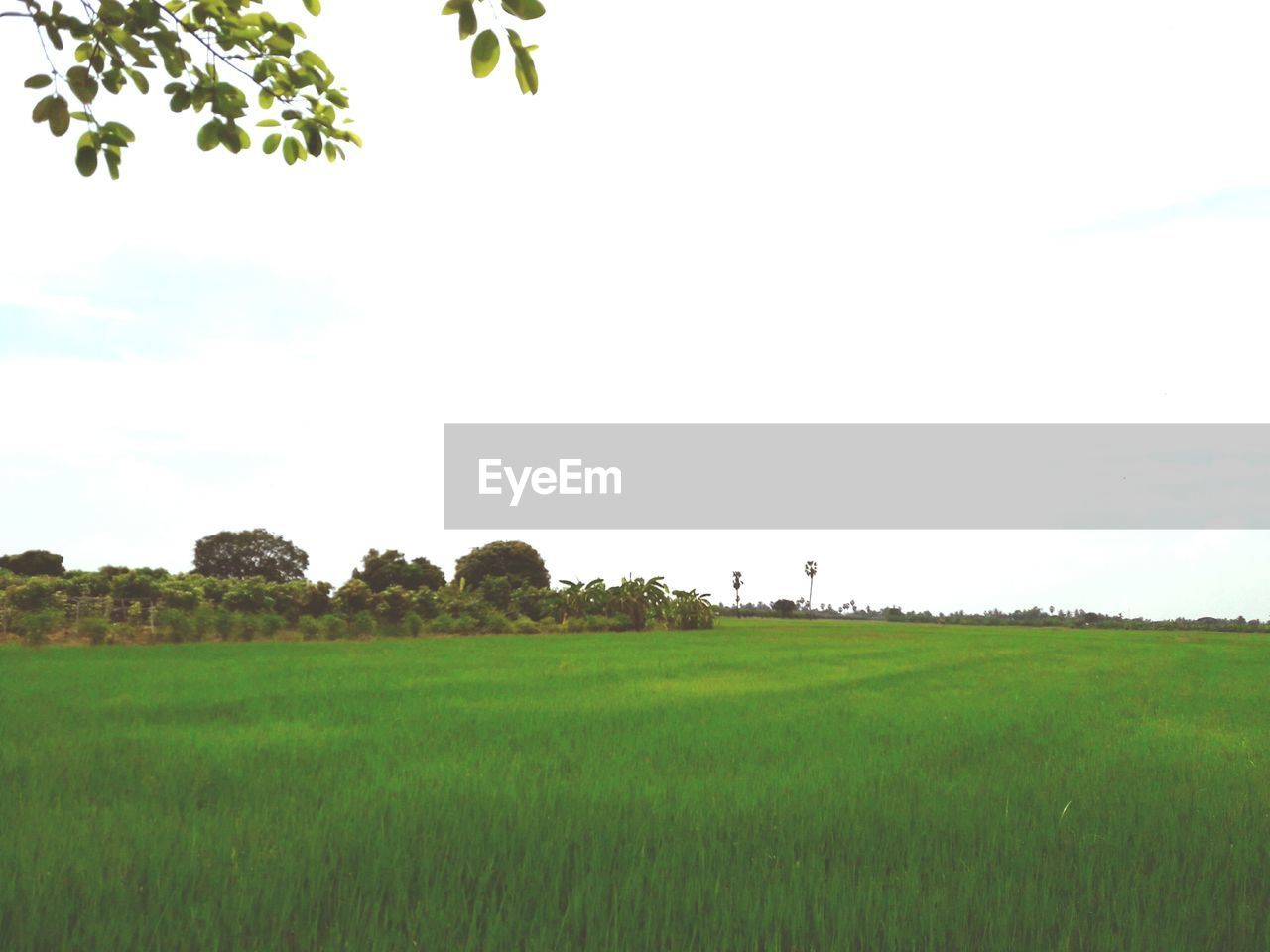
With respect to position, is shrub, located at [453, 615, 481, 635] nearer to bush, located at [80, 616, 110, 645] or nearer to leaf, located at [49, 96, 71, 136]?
bush, located at [80, 616, 110, 645]

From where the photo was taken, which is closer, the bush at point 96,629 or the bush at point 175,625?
the bush at point 96,629

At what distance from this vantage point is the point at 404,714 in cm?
873

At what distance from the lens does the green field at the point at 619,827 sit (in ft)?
9.98

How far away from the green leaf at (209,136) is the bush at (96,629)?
2330cm

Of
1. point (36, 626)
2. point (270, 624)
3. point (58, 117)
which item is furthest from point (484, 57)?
point (270, 624)

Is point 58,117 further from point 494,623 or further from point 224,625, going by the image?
point 494,623

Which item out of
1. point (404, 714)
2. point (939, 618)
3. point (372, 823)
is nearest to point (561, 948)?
point (372, 823)

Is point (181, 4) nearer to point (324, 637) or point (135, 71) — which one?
point (135, 71)

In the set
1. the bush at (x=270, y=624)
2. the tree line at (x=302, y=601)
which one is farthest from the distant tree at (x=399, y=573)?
the bush at (x=270, y=624)

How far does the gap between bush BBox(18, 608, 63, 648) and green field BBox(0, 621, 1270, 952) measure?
46.0 feet

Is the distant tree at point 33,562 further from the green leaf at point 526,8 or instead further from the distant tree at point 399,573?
the green leaf at point 526,8

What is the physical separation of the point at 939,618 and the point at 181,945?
96.0 metres

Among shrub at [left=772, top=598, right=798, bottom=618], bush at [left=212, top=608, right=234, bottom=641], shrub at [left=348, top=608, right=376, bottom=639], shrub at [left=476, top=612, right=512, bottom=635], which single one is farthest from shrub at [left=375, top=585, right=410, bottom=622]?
shrub at [left=772, top=598, right=798, bottom=618]

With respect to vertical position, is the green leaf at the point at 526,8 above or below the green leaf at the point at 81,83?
below
